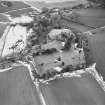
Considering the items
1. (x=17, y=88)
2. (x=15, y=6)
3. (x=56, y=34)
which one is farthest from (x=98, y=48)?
(x=15, y=6)

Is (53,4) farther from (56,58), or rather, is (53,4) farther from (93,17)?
(56,58)

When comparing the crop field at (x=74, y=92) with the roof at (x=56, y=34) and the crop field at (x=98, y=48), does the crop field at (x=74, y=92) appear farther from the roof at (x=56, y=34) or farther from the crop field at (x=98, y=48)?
the roof at (x=56, y=34)

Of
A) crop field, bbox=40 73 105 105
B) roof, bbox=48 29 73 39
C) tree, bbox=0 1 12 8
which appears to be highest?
tree, bbox=0 1 12 8

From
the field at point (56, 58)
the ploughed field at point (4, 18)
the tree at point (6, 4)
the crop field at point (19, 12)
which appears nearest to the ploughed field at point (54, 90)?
the field at point (56, 58)

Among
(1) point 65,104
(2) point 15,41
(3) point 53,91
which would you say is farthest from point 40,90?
(2) point 15,41

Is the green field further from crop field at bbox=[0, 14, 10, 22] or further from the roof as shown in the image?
the roof

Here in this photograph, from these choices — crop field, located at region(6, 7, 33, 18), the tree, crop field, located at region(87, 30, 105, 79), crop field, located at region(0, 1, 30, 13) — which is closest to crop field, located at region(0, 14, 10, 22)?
crop field, located at region(6, 7, 33, 18)
